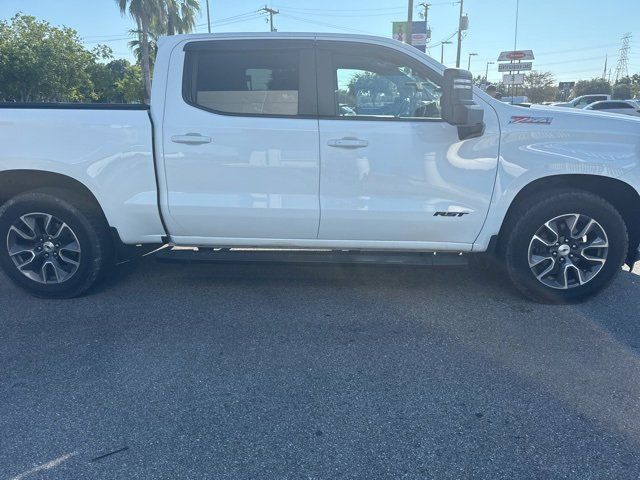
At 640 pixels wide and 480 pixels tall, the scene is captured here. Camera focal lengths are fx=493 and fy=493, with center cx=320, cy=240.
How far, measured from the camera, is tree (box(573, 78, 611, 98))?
52169 mm

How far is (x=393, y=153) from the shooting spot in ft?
12.1

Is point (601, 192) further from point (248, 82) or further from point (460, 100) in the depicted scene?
point (248, 82)

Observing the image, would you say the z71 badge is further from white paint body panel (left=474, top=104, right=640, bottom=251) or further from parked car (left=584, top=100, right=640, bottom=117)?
parked car (left=584, top=100, right=640, bottom=117)

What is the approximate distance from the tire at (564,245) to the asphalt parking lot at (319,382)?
223 millimetres

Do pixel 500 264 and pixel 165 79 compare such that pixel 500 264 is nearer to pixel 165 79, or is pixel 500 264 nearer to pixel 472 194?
pixel 472 194

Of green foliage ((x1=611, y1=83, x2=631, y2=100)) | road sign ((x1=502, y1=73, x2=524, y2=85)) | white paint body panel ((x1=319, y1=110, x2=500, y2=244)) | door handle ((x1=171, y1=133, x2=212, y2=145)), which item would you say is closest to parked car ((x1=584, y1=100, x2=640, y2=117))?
road sign ((x1=502, y1=73, x2=524, y2=85))

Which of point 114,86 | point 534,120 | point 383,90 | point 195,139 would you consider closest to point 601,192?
point 534,120

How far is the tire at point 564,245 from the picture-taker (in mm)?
3760

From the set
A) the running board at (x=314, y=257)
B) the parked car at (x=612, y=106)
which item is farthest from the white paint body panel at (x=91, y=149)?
the parked car at (x=612, y=106)

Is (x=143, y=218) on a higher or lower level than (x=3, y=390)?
higher

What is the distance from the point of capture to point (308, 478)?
223 cm

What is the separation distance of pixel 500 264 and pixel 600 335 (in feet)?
2.90

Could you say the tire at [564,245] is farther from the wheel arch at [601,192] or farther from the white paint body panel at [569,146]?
the white paint body panel at [569,146]

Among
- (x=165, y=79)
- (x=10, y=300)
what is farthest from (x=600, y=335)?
(x=10, y=300)
